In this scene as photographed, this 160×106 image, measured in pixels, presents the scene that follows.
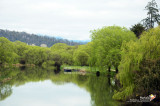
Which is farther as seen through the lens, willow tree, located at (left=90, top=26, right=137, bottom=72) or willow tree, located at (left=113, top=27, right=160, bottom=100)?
willow tree, located at (left=90, top=26, right=137, bottom=72)

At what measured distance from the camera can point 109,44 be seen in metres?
37.1

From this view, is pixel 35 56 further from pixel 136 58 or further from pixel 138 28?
pixel 136 58

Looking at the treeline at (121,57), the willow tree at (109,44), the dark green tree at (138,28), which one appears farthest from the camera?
the dark green tree at (138,28)

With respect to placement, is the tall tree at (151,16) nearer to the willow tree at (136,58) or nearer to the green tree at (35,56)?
the willow tree at (136,58)

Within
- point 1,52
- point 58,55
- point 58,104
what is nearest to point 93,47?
point 1,52

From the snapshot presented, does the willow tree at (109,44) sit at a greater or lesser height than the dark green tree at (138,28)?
lesser

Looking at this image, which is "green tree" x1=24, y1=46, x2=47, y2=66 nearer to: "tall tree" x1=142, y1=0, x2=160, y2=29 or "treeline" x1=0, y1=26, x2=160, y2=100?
"treeline" x1=0, y1=26, x2=160, y2=100

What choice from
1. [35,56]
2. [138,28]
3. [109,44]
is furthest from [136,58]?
→ [35,56]

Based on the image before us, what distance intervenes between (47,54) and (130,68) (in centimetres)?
6237

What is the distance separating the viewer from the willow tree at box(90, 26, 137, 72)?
35031 millimetres

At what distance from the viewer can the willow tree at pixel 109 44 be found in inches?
1379

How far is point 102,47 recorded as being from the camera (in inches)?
1469

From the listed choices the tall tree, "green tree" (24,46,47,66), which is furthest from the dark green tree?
"green tree" (24,46,47,66)

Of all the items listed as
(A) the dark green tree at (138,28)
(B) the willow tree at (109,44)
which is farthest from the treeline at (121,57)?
(A) the dark green tree at (138,28)
